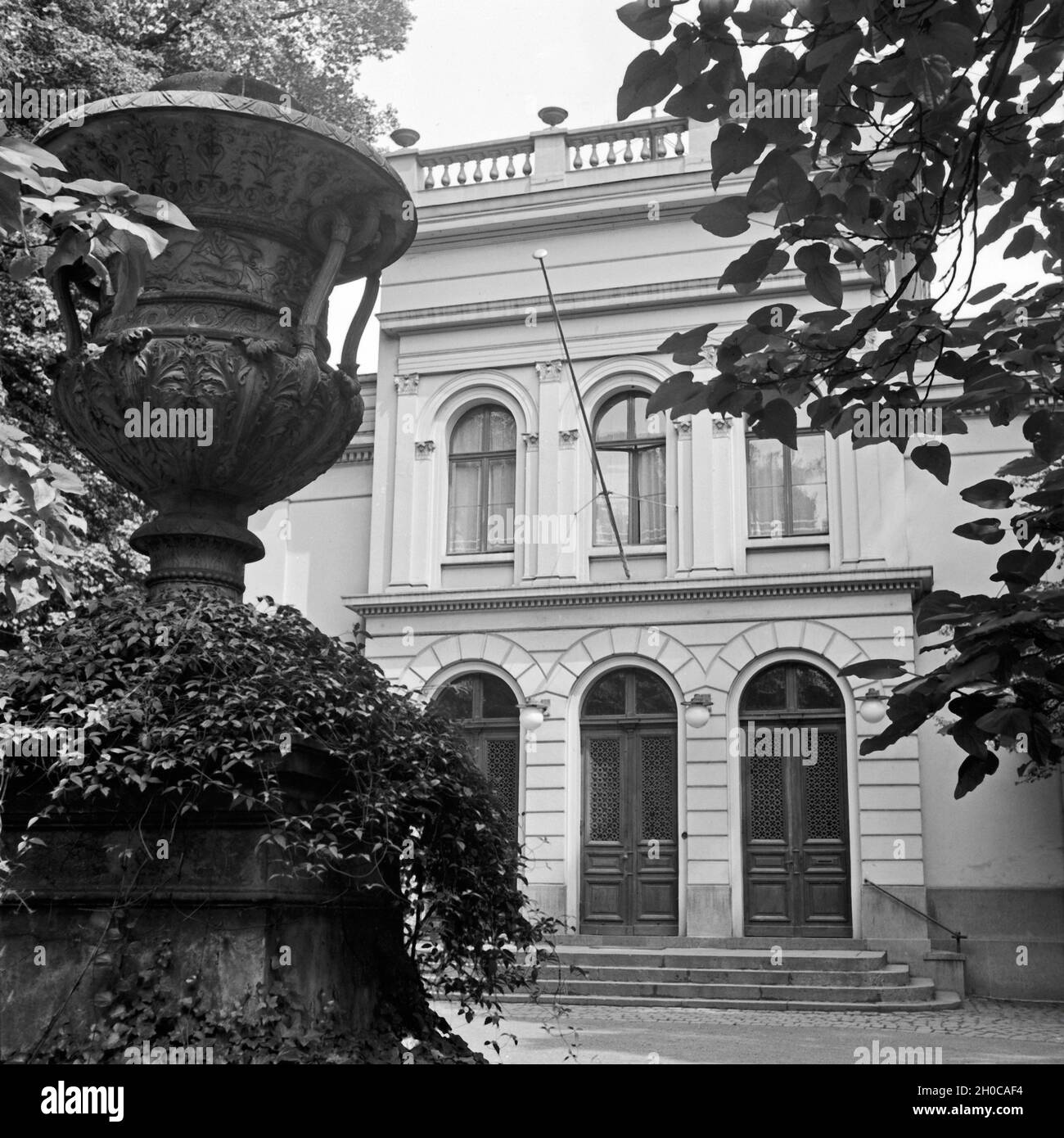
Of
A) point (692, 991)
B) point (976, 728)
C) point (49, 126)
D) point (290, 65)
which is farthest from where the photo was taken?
point (290, 65)

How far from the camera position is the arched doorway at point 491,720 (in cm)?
1827

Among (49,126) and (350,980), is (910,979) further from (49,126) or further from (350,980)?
(49,126)

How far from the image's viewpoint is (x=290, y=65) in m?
17.7

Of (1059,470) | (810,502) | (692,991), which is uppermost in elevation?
(810,502)

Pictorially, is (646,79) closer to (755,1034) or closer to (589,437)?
(755,1034)

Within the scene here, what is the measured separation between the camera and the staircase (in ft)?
45.2

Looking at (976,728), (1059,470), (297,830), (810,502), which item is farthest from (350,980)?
(810,502)

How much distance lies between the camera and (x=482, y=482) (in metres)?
19.8

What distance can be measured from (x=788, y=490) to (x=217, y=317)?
14.2 meters

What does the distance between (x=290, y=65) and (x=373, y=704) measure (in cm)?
1533

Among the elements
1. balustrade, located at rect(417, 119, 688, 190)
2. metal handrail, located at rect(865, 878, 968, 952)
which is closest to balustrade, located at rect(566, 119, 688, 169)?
balustrade, located at rect(417, 119, 688, 190)

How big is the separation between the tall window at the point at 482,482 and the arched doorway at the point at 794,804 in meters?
4.63

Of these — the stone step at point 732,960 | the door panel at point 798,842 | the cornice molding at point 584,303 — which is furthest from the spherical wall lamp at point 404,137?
the stone step at point 732,960

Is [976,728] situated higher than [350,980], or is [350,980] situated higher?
[976,728]
